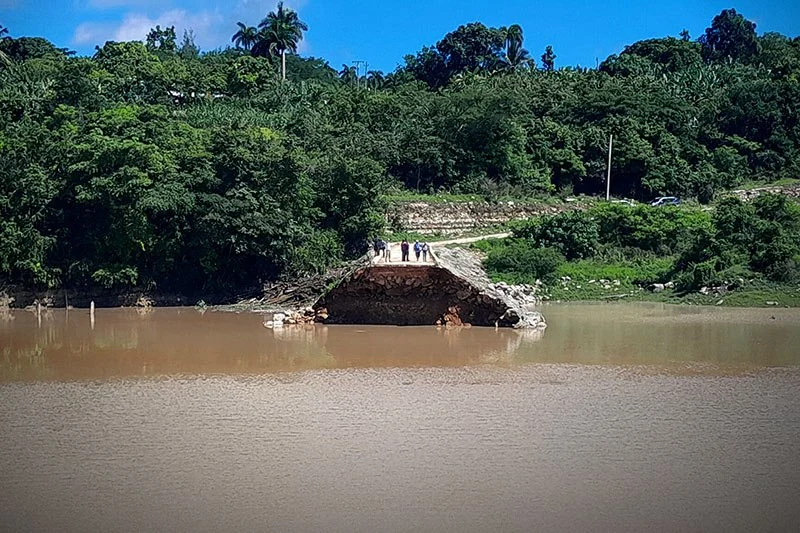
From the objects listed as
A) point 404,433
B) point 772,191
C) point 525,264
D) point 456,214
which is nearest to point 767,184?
point 772,191

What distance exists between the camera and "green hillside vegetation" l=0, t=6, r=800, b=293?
96.7ft

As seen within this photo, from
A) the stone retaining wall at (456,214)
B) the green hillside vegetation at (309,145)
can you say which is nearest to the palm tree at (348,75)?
the green hillside vegetation at (309,145)

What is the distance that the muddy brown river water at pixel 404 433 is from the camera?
10.3 metres

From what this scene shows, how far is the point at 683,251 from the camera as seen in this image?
106ft

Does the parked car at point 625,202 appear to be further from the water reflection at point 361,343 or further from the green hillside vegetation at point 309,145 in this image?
the water reflection at point 361,343

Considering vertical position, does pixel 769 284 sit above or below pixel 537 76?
below

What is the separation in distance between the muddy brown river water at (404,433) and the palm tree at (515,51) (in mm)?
37991

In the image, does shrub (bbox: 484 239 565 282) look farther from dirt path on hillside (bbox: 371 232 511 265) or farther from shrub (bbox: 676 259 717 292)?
shrub (bbox: 676 259 717 292)

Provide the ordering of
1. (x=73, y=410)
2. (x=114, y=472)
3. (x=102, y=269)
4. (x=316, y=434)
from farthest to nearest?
(x=102, y=269)
(x=73, y=410)
(x=316, y=434)
(x=114, y=472)

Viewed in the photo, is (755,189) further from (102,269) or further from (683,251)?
(102,269)

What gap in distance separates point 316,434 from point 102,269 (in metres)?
18.2

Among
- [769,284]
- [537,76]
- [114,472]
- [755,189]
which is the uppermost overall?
[537,76]

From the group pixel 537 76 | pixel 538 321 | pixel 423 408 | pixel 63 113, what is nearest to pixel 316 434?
pixel 423 408

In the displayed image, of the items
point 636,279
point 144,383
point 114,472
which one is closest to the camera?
point 114,472
